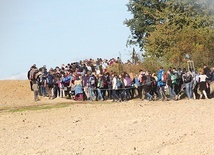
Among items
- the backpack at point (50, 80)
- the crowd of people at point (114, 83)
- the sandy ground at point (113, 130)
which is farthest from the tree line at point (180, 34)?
the sandy ground at point (113, 130)

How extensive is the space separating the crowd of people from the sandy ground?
441 cm

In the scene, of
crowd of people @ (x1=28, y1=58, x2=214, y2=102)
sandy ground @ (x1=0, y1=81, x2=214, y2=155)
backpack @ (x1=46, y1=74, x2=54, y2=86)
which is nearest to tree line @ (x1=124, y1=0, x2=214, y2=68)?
crowd of people @ (x1=28, y1=58, x2=214, y2=102)

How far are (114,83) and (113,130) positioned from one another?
12013 millimetres

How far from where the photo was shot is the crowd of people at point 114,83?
95.4ft

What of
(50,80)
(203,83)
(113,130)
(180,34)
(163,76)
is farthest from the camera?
(180,34)

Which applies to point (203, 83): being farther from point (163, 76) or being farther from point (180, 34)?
point (180, 34)

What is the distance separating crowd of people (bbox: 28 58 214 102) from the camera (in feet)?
95.4

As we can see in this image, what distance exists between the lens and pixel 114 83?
31.7 metres

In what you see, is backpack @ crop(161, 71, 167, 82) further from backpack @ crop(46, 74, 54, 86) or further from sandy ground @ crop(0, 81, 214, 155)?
backpack @ crop(46, 74, 54, 86)

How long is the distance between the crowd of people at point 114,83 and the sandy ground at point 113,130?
4.41 m

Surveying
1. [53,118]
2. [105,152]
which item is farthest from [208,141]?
[53,118]

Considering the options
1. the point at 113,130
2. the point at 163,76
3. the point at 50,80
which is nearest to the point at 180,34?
the point at 50,80

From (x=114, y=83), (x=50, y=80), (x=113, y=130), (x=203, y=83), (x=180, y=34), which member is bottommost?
(x=113, y=130)

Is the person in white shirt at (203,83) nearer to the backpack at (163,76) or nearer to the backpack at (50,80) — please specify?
the backpack at (163,76)
